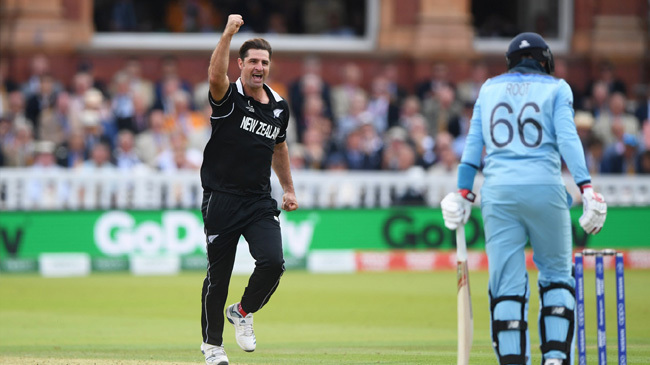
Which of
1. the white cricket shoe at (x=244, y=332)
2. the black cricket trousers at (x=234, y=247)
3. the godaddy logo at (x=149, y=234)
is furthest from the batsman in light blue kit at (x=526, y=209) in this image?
the godaddy logo at (x=149, y=234)

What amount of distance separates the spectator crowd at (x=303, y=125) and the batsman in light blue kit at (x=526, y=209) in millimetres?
11401

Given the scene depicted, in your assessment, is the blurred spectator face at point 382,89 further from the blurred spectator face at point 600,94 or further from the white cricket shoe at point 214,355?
the white cricket shoe at point 214,355

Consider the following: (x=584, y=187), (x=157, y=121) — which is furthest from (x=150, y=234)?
(x=584, y=187)

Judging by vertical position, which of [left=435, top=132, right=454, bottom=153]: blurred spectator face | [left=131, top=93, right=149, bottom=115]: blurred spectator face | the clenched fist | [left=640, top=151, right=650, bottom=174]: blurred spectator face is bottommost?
[left=640, top=151, right=650, bottom=174]: blurred spectator face

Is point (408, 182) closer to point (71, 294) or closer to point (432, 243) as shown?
point (432, 243)

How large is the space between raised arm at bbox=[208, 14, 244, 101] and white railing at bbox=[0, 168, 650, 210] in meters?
→ 9.65

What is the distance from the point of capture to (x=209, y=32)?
25.4 meters

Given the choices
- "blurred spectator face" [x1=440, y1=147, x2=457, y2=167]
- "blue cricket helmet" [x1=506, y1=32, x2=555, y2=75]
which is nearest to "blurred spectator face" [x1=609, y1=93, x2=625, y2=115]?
"blurred spectator face" [x1=440, y1=147, x2=457, y2=167]

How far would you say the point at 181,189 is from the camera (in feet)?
59.5

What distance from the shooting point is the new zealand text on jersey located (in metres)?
8.59

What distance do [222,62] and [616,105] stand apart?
581 inches

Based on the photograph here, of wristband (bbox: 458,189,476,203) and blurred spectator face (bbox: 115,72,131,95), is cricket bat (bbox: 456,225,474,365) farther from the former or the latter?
blurred spectator face (bbox: 115,72,131,95)

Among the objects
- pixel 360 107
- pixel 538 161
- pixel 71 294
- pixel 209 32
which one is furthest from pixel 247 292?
pixel 209 32

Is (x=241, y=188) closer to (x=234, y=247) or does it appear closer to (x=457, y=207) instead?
(x=234, y=247)
